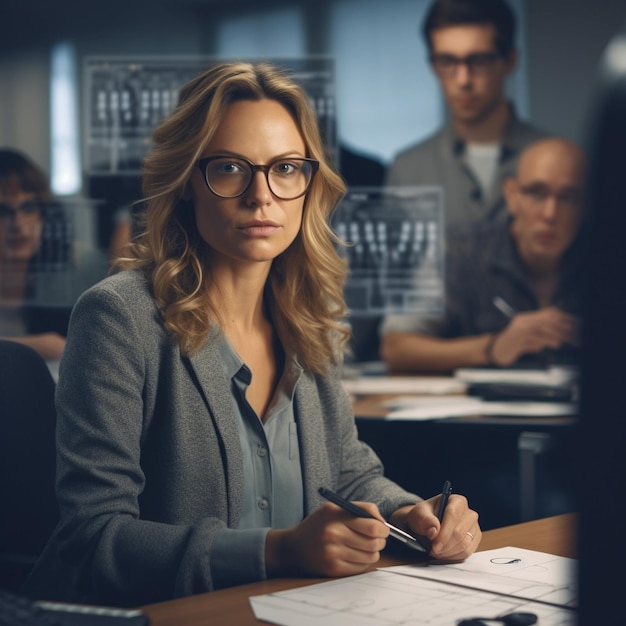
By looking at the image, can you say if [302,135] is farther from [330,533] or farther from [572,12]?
[572,12]

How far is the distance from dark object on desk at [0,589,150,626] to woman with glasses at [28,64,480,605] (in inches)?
11.1

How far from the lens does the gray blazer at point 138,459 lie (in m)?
1.25

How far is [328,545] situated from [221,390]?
375 mm

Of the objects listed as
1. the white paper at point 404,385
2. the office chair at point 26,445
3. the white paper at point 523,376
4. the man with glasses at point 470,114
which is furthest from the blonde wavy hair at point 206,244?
the man with glasses at point 470,114

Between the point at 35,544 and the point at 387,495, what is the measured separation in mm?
662

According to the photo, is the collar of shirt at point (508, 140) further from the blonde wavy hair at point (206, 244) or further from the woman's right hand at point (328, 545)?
the woman's right hand at point (328, 545)

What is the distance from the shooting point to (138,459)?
1.38 meters

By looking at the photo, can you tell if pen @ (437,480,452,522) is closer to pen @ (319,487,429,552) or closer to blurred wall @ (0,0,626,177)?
pen @ (319,487,429,552)

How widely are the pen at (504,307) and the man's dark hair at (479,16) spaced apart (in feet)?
3.24

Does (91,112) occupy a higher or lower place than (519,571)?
higher

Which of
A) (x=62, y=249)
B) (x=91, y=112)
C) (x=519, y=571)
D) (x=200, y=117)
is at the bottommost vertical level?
(x=519, y=571)

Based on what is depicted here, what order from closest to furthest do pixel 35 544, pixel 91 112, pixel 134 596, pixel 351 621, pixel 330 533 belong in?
pixel 351 621 < pixel 330 533 < pixel 134 596 < pixel 35 544 < pixel 91 112

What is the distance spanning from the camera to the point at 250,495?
1.50 metres

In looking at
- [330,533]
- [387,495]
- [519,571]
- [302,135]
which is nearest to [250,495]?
[387,495]
